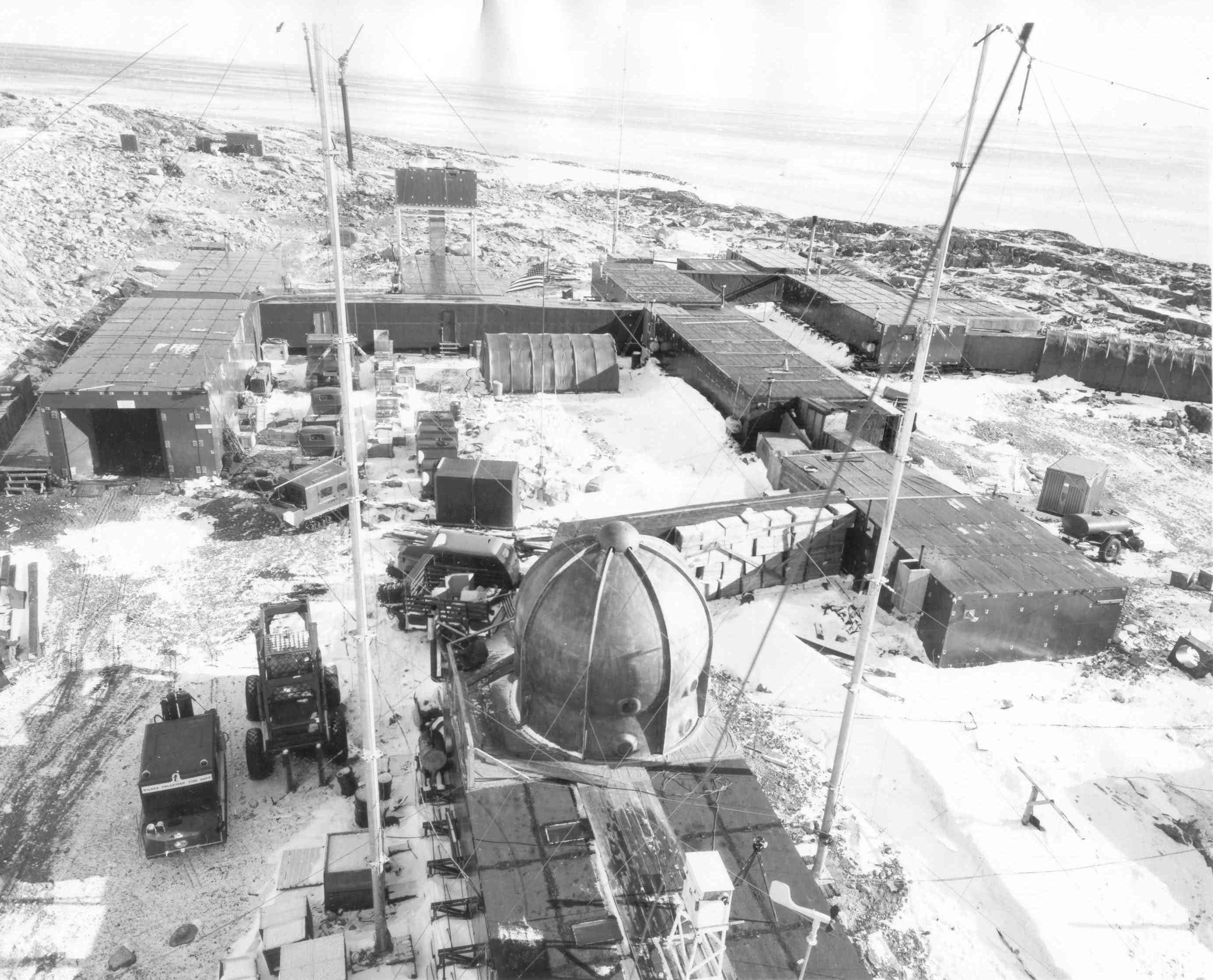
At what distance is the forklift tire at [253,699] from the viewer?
18422 mm

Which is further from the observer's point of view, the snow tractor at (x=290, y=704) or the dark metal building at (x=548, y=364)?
the dark metal building at (x=548, y=364)

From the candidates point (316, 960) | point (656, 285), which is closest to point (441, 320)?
point (656, 285)

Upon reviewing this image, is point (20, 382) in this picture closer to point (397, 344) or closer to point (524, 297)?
point (397, 344)

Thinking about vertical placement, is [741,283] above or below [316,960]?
above

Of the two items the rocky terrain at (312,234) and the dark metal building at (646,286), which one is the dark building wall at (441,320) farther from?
the rocky terrain at (312,234)

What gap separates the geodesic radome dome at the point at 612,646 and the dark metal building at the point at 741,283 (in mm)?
40737

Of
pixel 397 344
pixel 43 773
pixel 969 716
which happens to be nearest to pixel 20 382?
pixel 397 344

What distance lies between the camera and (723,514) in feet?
80.5

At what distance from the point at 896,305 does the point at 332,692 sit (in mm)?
39558

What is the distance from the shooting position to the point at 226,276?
144 ft

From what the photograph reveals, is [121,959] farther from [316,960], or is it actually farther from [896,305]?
[896,305]

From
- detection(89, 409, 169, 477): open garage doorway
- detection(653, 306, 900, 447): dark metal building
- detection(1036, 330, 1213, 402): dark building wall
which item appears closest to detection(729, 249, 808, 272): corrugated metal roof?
detection(653, 306, 900, 447): dark metal building

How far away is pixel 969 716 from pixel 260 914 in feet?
49.6

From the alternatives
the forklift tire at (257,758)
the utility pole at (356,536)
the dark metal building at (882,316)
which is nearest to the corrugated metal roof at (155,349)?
the forklift tire at (257,758)
